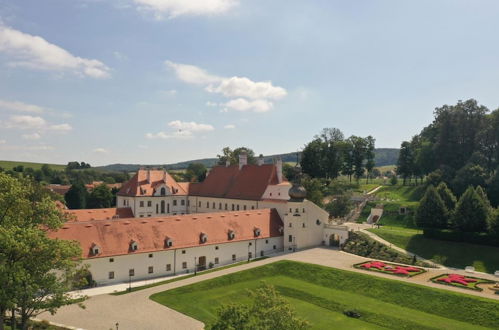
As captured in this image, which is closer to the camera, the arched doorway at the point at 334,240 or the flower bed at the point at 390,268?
the flower bed at the point at 390,268

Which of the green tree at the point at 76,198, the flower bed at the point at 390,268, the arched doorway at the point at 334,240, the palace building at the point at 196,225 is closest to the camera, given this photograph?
the palace building at the point at 196,225

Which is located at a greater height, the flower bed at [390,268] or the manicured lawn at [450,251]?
the manicured lawn at [450,251]

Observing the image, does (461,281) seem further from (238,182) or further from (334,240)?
(238,182)

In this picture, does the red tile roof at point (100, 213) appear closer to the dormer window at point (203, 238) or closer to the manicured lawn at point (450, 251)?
the dormer window at point (203, 238)

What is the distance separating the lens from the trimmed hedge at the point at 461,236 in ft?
150

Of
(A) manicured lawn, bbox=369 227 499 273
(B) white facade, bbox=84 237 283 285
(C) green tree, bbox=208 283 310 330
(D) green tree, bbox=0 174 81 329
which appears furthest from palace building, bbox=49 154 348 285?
(C) green tree, bbox=208 283 310 330

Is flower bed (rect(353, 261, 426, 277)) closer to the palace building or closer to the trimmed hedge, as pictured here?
the trimmed hedge

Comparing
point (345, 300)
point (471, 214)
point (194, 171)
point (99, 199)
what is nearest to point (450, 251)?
point (471, 214)

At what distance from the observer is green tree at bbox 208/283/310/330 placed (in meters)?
18.4

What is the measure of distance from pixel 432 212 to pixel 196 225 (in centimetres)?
2926

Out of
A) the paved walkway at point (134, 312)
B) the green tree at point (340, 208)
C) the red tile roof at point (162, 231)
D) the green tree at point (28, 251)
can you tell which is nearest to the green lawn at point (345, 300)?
the paved walkway at point (134, 312)

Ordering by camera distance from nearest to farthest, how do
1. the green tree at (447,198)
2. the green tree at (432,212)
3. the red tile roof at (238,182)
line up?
1. the green tree at (432,212)
2. the green tree at (447,198)
3. the red tile roof at (238,182)

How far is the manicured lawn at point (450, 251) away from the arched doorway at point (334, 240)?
5.87m

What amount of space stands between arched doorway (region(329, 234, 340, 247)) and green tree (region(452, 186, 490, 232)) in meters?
14.1
